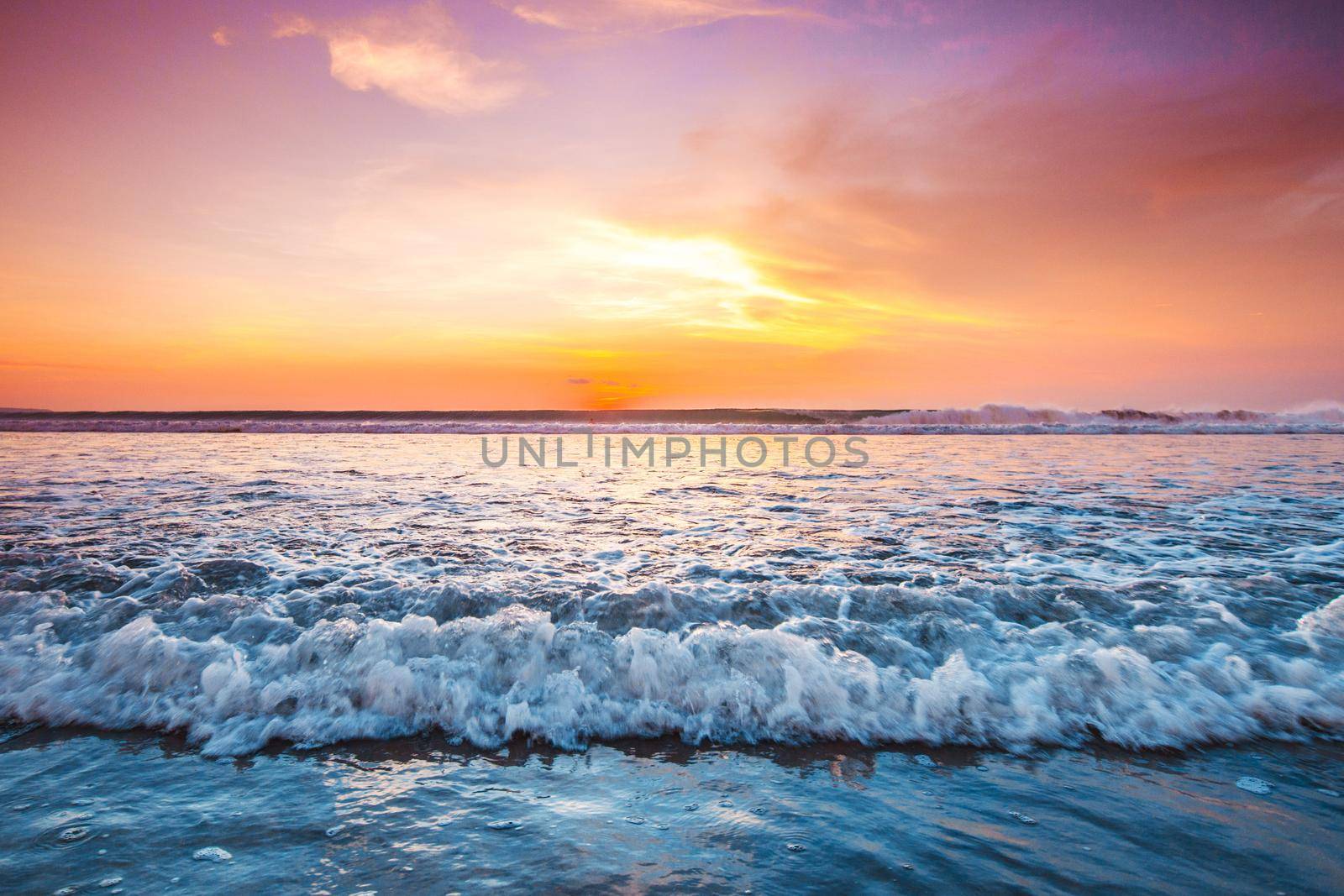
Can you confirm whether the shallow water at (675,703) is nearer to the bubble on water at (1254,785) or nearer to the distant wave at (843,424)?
the bubble on water at (1254,785)

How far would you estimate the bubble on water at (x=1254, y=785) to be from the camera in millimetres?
2967

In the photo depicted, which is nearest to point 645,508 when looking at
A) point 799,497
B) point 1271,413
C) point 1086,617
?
point 799,497

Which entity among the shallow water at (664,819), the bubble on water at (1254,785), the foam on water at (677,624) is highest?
the foam on water at (677,624)

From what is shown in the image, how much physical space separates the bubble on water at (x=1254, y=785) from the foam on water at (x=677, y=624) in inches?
13.9

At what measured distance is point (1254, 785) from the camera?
301 cm

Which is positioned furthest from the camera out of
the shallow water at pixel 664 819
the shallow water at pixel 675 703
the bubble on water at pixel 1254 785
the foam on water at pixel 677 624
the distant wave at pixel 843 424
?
the distant wave at pixel 843 424

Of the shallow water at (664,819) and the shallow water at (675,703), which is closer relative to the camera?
the shallow water at (664,819)

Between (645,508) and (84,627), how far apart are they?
596cm

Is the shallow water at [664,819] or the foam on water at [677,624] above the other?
the foam on water at [677,624]

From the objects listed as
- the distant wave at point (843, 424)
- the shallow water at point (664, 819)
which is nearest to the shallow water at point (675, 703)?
the shallow water at point (664, 819)

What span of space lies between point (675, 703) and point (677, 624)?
84 centimetres

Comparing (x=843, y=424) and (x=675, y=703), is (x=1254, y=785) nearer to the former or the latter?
(x=675, y=703)

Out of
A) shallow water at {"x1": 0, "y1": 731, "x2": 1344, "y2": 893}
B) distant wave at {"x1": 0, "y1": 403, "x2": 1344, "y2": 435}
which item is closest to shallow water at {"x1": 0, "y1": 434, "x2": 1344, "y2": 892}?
shallow water at {"x1": 0, "y1": 731, "x2": 1344, "y2": 893}

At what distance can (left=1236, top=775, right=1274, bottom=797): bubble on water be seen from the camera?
2967 mm
